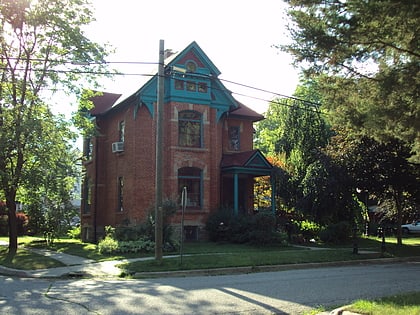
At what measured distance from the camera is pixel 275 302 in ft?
30.4

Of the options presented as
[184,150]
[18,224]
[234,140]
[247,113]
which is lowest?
[18,224]

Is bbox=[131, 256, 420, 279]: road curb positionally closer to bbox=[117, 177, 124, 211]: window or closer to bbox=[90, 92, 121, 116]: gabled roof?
bbox=[117, 177, 124, 211]: window

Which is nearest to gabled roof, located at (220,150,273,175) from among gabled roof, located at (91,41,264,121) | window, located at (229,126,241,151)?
window, located at (229,126,241,151)

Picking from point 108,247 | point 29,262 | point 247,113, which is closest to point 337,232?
point 247,113

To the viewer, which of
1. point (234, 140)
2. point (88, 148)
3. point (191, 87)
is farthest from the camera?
point (88, 148)

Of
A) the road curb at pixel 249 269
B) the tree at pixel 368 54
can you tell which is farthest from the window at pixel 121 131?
the tree at pixel 368 54

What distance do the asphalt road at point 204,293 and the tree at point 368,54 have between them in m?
3.76

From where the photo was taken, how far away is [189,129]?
82.3ft

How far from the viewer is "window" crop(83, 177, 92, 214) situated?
98.2 feet

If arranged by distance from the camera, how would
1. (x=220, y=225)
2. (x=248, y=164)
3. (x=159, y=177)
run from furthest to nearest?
(x=248, y=164)
(x=220, y=225)
(x=159, y=177)

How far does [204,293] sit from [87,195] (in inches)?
855

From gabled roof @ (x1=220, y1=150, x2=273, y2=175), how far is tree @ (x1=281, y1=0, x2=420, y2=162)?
14.3 meters

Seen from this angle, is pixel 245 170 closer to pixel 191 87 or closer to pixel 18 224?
pixel 191 87

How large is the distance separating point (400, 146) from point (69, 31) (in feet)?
51.0
